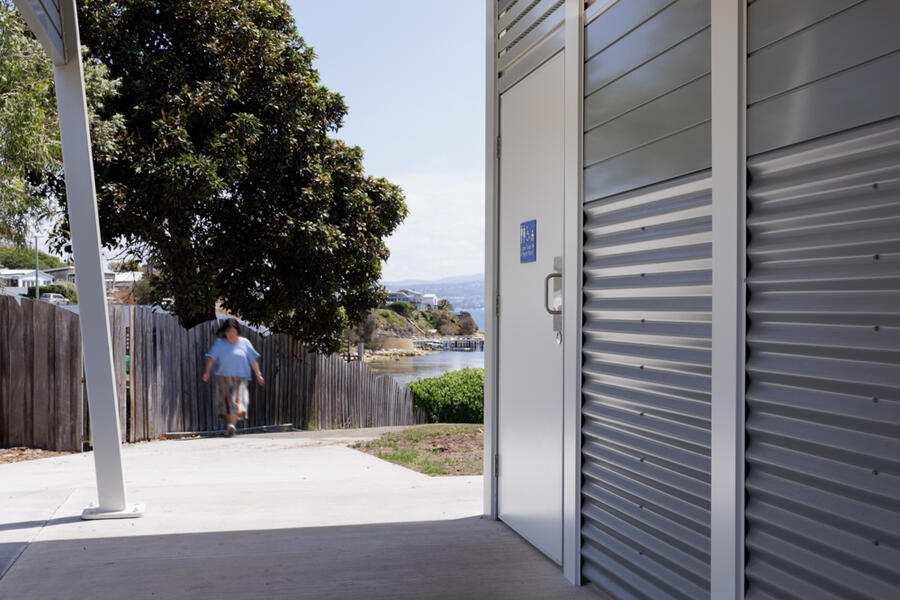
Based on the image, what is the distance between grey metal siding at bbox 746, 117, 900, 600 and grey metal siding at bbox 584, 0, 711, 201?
1.39 feet

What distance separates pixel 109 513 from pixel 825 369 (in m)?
3.89

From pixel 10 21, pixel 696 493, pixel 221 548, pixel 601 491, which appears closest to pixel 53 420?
pixel 10 21

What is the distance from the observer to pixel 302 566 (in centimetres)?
356

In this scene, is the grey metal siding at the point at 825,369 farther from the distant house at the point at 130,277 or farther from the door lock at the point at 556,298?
the distant house at the point at 130,277

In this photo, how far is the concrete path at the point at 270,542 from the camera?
3.27m

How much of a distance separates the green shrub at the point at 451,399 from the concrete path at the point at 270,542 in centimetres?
773

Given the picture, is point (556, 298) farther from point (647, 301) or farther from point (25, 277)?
point (25, 277)

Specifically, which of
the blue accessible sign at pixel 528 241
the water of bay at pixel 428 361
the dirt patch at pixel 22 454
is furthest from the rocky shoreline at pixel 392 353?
the blue accessible sign at pixel 528 241

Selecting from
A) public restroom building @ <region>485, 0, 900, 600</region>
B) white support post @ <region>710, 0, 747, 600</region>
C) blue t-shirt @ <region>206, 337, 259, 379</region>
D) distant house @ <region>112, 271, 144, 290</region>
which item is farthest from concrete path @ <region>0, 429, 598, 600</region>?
distant house @ <region>112, 271, 144, 290</region>

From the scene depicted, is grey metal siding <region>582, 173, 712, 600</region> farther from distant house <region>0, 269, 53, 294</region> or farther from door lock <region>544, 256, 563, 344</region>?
distant house <region>0, 269, 53, 294</region>

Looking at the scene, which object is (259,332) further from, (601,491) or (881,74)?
(881,74)

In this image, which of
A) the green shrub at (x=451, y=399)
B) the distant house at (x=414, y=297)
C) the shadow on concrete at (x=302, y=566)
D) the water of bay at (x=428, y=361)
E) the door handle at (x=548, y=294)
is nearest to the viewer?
the shadow on concrete at (x=302, y=566)

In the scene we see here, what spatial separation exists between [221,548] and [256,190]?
862cm

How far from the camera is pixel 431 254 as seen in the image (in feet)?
297
